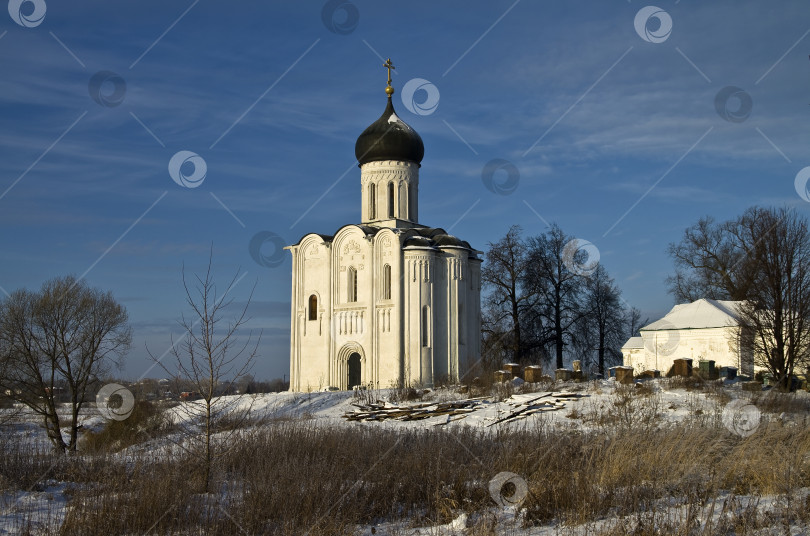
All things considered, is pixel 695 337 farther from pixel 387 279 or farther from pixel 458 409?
pixel 458 409

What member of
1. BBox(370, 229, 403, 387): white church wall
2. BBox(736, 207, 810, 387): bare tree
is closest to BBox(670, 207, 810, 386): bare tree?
BBox(736, 207, 810, 387): bare tree

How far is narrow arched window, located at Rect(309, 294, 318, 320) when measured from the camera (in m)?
34.2

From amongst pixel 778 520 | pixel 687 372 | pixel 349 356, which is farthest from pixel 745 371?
pixel 778 520

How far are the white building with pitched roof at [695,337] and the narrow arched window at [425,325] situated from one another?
8853 mm

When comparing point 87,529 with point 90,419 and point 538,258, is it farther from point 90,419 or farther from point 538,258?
point 538,258

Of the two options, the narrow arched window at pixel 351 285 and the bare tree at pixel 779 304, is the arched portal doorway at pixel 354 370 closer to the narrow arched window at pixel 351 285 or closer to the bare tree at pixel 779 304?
the narrow arched window at pixel 351 285

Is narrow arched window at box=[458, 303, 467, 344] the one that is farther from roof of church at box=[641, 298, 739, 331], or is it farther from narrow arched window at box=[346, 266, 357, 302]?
roof of church at box=[641, 298, 739, 331]

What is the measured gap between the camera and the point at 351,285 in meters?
33.4

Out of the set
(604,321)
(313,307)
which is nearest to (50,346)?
(313,307)

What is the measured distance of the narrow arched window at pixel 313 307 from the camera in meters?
34.2

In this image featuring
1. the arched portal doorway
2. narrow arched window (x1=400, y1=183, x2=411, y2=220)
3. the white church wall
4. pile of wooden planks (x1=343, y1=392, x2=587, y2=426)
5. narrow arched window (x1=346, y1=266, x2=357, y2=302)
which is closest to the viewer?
pile of wooden planks (x1=343, y1=392, x2=587, y2=426)

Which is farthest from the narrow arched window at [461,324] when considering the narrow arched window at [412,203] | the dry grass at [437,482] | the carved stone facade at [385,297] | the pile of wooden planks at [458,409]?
the dry grass at [437,482]

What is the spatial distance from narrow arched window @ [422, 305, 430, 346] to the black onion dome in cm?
740

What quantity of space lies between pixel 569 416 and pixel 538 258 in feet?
72.1
